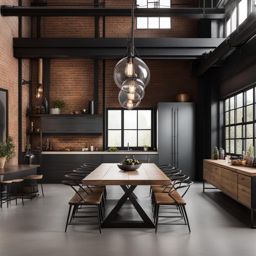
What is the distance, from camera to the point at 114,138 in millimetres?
11320

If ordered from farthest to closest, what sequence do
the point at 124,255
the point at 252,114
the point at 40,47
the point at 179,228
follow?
1. the point at 40,47
2. the point at 252,114
3. the point at 179,228
4. the point at 124,255

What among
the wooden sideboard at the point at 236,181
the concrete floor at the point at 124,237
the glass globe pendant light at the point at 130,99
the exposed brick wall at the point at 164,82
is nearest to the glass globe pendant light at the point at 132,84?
the glass globe pendant light at the point at 130,99

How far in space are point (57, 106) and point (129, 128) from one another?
2163mm

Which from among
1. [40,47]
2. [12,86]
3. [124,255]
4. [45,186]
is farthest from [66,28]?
[124,255]

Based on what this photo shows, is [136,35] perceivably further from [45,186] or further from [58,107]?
[45,186]

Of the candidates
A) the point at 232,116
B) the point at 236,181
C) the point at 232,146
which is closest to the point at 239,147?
the point at 232,146

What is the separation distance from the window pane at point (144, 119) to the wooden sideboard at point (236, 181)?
323 centimetres

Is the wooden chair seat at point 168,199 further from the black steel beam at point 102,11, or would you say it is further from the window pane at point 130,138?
the window pane at point 130,138

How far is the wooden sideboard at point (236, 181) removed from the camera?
18.1 feet

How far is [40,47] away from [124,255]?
6645 mm

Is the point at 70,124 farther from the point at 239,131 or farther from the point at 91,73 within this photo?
the point at 239,131

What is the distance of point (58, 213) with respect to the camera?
20.9ft

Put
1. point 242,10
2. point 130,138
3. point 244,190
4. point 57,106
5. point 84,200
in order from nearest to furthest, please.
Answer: point 84,200, point 244,190, point 242,10, point 57,106, point 130,138

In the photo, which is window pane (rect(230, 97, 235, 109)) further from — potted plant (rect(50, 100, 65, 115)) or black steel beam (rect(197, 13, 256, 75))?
potted plant (rect(50, 100, 65, 115))
